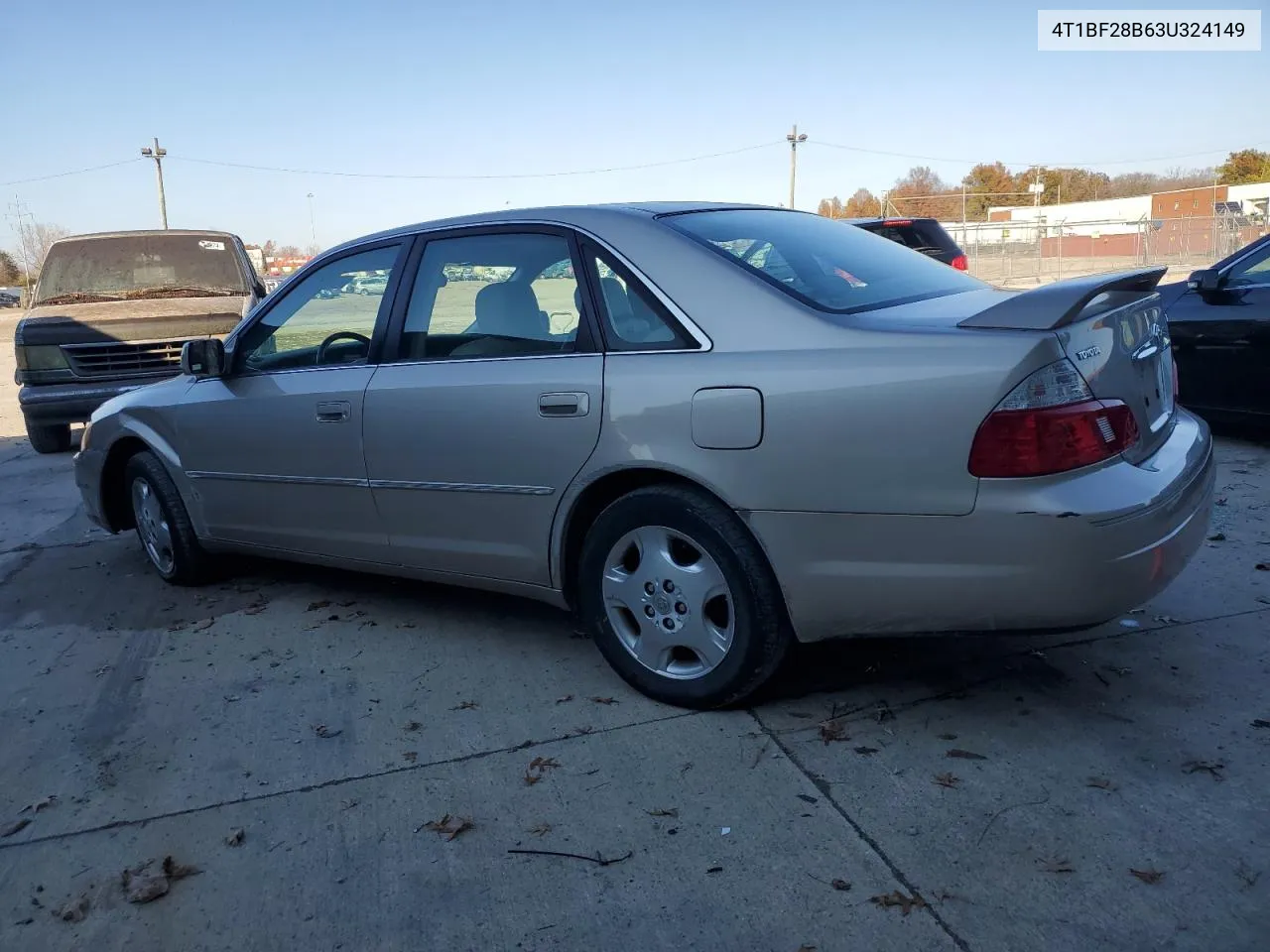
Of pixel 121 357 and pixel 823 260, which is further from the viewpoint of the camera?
pixel 121 357

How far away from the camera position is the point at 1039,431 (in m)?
2.79

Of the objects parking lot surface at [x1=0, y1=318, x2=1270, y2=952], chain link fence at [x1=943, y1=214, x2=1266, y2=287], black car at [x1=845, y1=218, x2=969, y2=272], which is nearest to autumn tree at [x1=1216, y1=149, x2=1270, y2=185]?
chain link fence at [x1=943, y1=214, x2=1266, y2=287]

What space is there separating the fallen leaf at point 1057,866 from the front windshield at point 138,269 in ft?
30.8

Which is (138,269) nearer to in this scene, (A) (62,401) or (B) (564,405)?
(A) (62,401)

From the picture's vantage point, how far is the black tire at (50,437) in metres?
9.74

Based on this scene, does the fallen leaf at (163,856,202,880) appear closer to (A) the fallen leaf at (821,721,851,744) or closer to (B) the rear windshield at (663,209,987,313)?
(A) the fallen leaf at (821,721,851,744)

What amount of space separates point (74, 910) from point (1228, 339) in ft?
23.1

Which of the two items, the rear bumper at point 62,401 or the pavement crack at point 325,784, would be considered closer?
the pavement crack at point 325,784

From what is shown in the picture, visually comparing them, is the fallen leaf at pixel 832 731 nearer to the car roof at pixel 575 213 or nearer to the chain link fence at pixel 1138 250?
the car roof at pixel 575 213

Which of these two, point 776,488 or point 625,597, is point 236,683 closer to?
point 625,597

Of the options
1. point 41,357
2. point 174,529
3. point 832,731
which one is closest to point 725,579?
point 832,731

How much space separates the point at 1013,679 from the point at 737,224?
1858mm

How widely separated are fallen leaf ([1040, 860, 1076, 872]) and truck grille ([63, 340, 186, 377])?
859 centimetres

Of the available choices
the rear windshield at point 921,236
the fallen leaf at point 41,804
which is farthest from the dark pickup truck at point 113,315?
the rear windshield at point 921,236
